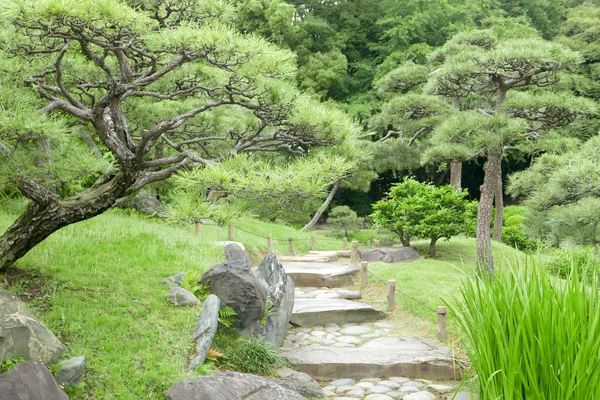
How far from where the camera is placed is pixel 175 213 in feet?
16.5

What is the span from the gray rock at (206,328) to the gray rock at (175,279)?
0.72m

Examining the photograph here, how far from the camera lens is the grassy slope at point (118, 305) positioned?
4.48 metres

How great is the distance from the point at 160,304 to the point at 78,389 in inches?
61.5

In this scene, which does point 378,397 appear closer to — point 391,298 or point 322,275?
point 391,298

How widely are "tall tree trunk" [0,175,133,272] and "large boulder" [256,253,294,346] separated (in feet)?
8.12

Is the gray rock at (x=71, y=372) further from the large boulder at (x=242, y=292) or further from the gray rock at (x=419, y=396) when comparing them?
the gray rock at (x=419, y=396)

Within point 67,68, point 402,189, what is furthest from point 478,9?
point 67,68

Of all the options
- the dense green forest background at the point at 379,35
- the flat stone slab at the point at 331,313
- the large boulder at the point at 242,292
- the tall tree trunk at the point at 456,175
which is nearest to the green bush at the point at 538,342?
the large boulder at the point at 242,292

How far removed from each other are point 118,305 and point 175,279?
3.04 ft

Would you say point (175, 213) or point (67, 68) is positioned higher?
point (67, 68)

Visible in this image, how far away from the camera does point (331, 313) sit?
7.49 metres

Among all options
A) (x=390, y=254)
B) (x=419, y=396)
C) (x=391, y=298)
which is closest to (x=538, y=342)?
(x=419, y=396)

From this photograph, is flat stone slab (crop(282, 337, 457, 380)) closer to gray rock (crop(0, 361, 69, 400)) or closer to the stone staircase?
the stone staircase

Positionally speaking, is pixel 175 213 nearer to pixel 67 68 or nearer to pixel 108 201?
pixel 108 201
